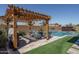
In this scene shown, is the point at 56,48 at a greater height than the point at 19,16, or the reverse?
the point at 19,16

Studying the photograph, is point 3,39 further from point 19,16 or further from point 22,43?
point 19,16

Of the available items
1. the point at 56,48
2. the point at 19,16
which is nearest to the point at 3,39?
the point at 19,16

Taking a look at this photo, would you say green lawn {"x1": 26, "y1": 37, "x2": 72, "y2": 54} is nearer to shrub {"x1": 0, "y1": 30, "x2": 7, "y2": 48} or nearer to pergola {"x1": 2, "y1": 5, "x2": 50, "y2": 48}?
pergola {"x1": 2, "y1": 5, "x2": 50, "y2": 48}

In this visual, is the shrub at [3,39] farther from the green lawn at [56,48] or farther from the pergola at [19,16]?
the green lawn at [56,48]

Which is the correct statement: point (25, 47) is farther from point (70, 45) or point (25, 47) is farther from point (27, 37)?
point (70, 45)

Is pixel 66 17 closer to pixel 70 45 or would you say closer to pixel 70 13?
pixel 70 13

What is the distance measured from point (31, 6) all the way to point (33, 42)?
0.46 meters

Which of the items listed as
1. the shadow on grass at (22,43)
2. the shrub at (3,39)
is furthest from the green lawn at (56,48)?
the shrub at (3,39)

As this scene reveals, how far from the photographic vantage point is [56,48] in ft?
12.5

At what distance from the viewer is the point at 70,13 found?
12.4 feet
